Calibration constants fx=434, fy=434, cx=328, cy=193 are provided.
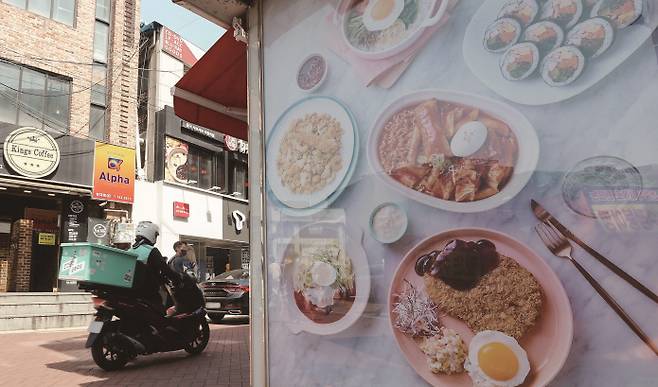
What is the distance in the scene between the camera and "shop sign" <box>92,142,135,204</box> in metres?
14.8

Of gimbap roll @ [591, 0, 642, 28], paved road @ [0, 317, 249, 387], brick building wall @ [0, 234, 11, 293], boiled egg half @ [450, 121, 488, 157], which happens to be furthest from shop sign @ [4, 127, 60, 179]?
gimbap roll @ [591, 0, 642, 28]

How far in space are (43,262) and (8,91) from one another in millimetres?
5566

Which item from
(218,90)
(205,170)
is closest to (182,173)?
(205,170)

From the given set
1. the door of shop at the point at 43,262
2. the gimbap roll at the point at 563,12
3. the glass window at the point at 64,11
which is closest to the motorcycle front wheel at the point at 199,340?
the gimbap roll at the point at 563,12

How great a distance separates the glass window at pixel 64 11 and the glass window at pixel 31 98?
87.8 inches

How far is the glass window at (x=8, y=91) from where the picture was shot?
13133mm

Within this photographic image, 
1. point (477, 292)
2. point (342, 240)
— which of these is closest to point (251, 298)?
point (342, 240)

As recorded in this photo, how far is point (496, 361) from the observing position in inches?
83.9

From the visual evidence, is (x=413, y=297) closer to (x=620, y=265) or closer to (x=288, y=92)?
(x=620, y=265)

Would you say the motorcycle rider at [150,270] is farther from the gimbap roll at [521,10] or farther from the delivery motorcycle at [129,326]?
the gimbap roll at [521,10]

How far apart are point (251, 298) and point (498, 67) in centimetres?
236

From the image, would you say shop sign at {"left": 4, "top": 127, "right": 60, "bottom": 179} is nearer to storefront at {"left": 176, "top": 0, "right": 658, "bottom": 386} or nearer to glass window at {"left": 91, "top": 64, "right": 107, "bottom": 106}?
glass window at {"left": 91, "top": 64, "right": 107, "bottom": 106}

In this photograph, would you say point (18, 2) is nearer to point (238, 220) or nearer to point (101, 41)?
point (101, 41)

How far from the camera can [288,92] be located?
3.35 meters
